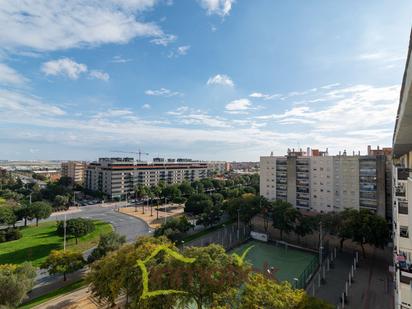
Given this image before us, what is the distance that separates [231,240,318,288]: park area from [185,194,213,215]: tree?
13.4 m

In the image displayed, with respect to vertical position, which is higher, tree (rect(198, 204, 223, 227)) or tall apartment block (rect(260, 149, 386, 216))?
tall apartment block (rect(260, 149, 386, 216))

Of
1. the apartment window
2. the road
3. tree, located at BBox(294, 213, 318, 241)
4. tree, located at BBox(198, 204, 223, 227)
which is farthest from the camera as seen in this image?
tree, located at BBox(198, 204, 223, 227)

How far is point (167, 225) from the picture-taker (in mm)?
30203

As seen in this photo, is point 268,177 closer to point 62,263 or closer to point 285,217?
point 285,217

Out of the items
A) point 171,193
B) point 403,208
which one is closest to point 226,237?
point 403,208

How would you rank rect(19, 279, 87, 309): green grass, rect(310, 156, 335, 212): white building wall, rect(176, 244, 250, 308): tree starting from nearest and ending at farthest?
rect(176, 244, 250, 308): tree → rect(19, 279, 87, 309): green grass → rect(310, 156, 335, 212): white building wall

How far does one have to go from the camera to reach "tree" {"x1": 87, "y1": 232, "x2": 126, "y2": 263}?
22.8m

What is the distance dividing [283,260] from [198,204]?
20836 millimetres

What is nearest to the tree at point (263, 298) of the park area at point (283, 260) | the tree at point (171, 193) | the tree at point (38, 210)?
the park area at point (283, 260)

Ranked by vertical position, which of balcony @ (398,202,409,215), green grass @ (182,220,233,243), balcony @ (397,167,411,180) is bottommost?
green grass @ (182,220,233,243)

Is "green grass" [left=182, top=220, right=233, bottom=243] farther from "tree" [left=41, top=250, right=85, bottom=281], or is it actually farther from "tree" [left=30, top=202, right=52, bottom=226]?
"tree" [left=30, top=202, right=52, bottom=226]

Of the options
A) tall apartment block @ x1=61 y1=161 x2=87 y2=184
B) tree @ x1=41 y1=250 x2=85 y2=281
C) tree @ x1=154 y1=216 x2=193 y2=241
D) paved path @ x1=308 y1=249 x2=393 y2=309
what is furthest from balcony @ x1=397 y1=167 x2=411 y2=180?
tall apartment block @ x1=61 y1=161 x2=87 y2=184

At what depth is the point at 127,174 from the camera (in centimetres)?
7044

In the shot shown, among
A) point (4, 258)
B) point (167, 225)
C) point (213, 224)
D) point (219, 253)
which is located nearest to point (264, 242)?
point (213, 224)
